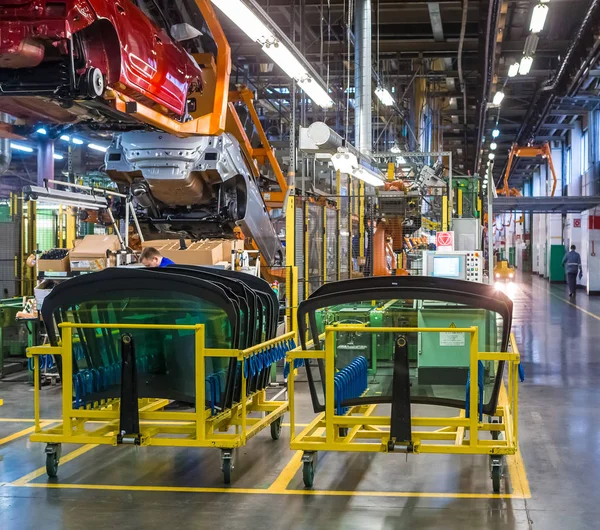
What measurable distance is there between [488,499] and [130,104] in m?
5.10

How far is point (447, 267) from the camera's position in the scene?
9477 mm

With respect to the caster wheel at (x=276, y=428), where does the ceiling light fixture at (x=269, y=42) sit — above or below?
above

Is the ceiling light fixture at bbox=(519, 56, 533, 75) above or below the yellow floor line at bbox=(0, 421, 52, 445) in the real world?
above

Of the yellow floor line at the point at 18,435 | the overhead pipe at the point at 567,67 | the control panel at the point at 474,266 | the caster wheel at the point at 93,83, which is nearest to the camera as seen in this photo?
the yellow floor line at the point at 18,435

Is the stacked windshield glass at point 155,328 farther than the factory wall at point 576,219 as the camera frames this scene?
No

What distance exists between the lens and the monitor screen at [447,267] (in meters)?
9.45

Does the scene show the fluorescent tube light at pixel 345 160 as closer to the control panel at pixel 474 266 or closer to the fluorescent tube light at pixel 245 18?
the control panel at pixel 474 266

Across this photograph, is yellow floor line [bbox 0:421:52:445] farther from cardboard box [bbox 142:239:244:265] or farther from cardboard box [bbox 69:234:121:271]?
cardboard box [bbox 142:239:244:265]

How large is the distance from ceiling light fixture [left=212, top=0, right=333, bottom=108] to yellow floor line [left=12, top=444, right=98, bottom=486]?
3705 mm

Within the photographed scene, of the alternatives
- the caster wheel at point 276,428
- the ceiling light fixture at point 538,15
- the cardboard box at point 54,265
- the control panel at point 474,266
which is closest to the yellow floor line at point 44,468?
the caster wheel at point 276,428

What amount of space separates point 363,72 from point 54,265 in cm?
563

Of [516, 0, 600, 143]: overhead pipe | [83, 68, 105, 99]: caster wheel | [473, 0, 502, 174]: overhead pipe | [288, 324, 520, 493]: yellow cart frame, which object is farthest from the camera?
[516, 0, 600, 143]: overhead pipe

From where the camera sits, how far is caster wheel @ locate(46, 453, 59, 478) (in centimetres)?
532

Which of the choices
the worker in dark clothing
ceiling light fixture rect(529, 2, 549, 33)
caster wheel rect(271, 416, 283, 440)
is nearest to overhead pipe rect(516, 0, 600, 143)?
ceiling light fixture rect(529, 2, 549, 33)
